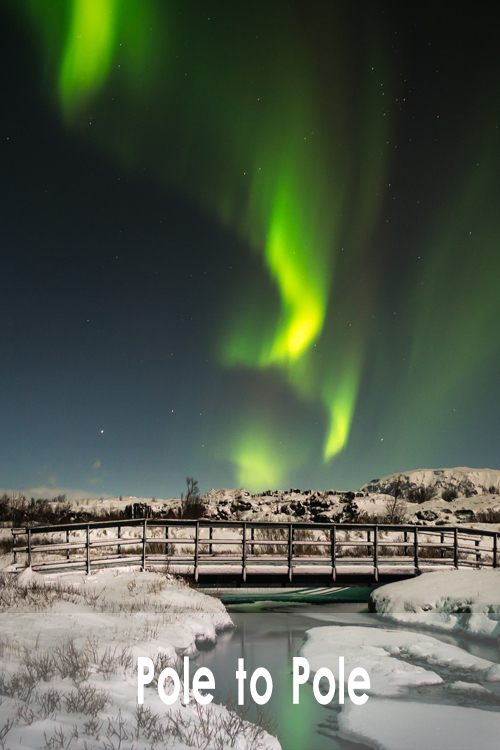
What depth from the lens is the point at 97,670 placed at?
8359 mm

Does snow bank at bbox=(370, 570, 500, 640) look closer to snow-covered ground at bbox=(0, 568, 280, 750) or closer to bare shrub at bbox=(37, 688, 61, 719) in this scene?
snow-covered ground at bbox=(0, 568, 280, 750)

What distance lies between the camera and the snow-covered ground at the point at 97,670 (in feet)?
20.6

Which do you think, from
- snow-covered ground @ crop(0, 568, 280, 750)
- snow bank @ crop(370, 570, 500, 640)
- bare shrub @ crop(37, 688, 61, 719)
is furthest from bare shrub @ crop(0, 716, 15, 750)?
snow bank @ crop(370, 570, 500, 640)

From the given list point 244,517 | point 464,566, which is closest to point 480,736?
point 464,566

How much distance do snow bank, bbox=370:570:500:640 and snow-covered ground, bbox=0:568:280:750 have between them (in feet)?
19.2

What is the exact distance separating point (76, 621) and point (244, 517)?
42155 millimetres

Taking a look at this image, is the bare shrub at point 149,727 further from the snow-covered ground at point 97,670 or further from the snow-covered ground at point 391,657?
the snow-covered ground at point 391,657

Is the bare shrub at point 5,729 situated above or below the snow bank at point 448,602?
above

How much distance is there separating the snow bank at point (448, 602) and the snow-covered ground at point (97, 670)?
19.2 feet

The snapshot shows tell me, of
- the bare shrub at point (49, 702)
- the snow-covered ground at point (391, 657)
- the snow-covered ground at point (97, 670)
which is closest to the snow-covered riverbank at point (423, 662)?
the snow-covered ground at point (391, 657)

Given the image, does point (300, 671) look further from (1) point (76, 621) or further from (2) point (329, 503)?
(2) point (329, 503)

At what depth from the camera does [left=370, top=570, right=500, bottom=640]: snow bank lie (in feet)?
49.4

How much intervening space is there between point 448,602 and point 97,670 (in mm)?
11405

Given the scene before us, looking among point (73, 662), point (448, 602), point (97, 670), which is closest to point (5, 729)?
point (73, 662)
